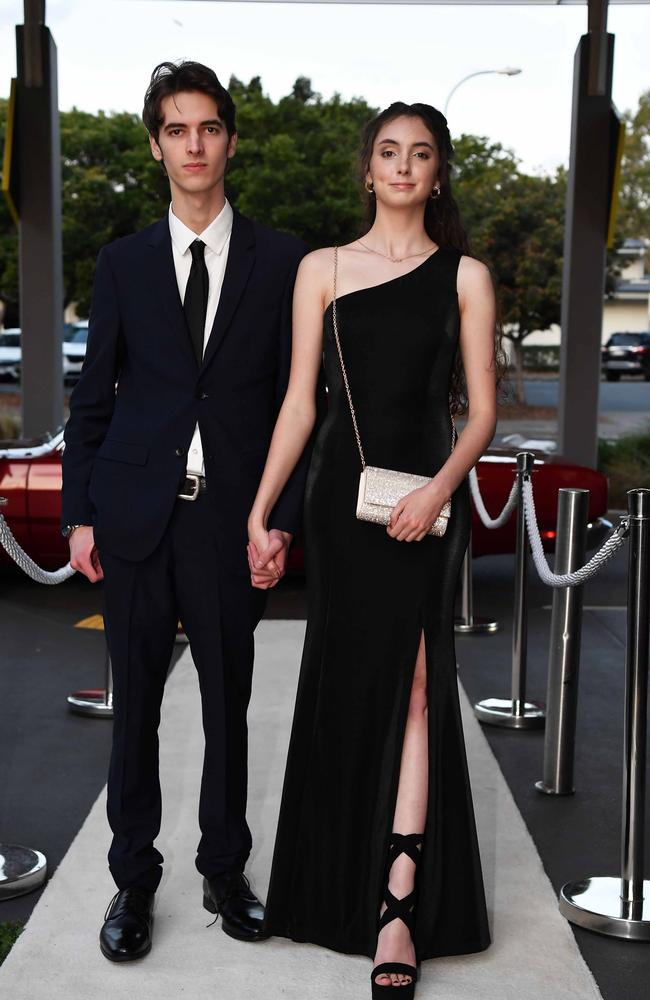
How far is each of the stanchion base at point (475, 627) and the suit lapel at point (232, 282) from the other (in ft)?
14.8

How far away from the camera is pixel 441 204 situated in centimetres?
344

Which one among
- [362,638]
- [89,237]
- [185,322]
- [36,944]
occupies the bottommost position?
[36,944]

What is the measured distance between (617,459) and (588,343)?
2388mm

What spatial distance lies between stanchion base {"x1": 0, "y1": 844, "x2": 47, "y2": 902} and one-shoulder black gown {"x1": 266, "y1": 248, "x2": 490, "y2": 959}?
0.89m

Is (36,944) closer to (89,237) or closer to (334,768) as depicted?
(334,768)

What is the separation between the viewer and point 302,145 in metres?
29.9

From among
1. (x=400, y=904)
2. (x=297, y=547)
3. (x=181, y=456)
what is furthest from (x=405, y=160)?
(x=297, y=547)

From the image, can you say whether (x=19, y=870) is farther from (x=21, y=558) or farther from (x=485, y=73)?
(x=485, y=73)

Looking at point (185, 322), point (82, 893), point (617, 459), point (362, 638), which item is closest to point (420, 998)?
point (362, 638)

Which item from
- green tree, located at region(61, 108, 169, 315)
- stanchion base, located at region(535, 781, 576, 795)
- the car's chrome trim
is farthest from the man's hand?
green tree, located at region(61, 108, 169, 315)

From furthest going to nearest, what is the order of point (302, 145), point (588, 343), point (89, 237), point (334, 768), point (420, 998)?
point (89, 237)
point (302, 145)
point (588, 343)
point (334, 768)
point (420, 998)

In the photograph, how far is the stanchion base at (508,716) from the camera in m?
5.75

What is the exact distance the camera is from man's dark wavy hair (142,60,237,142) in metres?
3.32

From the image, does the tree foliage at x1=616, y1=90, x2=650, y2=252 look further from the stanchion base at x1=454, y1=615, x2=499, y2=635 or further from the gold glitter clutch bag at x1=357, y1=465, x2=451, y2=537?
the gold glitter clutch bag at x1=357, y1=465, x2=451, y2=537
